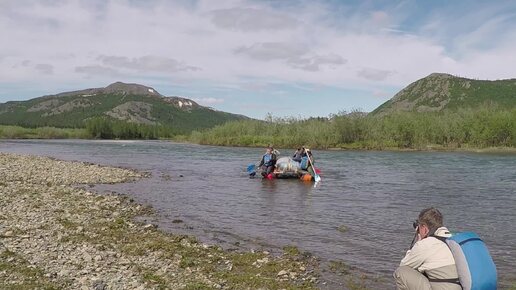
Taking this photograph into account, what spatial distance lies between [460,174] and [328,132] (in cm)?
5741

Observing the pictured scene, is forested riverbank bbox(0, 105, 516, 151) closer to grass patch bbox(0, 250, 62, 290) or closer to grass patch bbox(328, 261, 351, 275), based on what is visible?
grass patch bbox(328, 261, 351, 275)

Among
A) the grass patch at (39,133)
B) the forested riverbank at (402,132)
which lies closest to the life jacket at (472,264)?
the forested riverbank at (402,132)

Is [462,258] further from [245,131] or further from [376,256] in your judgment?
[245,131]

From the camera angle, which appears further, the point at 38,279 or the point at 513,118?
the point at 513,118

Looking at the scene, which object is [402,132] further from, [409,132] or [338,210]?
[338,210]

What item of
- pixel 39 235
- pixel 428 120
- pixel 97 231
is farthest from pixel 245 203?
pixel 428 120

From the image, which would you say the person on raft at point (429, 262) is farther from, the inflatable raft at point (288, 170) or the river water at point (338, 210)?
the inflatable raft at point (288, 170)

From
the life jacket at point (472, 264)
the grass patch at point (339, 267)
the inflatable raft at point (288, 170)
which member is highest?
the life jacket at point (472, 264)

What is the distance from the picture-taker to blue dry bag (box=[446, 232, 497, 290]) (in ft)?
20.8

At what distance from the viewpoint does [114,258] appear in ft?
38.2

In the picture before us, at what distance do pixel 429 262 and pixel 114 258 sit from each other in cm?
790

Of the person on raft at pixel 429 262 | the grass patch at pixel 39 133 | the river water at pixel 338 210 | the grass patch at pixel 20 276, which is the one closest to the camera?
the person on raft at pixel 429 262

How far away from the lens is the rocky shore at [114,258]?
973cm

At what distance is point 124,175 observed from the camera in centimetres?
3491
